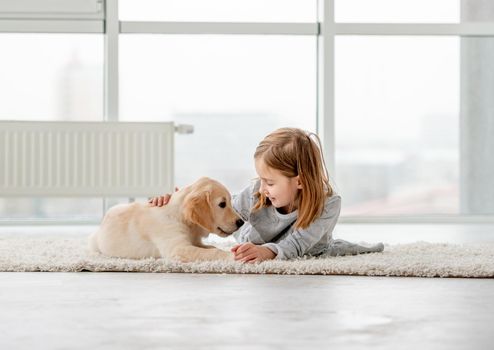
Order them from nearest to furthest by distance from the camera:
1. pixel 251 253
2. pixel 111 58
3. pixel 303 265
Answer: pixel 303 265 → pixel 251 253 → pixel 111 58

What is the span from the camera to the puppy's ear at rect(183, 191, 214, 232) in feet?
8.89

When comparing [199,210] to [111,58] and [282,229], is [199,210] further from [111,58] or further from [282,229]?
[111,58]

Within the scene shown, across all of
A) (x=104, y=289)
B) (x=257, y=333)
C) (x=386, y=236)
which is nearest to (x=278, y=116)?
(x=386, y=236)

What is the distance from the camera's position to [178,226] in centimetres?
275

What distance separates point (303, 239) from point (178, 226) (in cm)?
40

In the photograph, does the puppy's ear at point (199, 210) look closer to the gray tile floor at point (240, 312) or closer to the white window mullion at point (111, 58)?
the gray tile floor at point (240, 312)

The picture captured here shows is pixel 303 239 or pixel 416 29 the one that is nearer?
pixel 303 239

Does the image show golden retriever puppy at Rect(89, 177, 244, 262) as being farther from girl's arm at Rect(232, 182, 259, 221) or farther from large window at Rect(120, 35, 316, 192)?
large window at Rect(120, 35, 316, 192)

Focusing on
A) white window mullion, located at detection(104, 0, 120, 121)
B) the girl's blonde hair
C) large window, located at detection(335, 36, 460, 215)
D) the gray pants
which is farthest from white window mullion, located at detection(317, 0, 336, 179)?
the girl's blonde hair

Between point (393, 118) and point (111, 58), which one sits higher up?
point (111, 58)

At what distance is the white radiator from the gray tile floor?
2.78 m

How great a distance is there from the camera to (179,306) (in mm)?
1919

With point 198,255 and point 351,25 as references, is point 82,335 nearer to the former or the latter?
point 198,255

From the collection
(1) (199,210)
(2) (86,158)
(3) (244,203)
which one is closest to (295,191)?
(3) (244,203)
